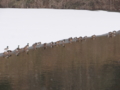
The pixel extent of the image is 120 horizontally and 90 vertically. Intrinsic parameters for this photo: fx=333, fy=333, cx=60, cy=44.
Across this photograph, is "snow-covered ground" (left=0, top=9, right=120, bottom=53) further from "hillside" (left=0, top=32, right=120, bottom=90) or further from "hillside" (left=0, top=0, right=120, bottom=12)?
"hillside" (left=0, top=0, right=120, bottom=12)

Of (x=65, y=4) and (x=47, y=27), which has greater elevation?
(x=65, y=4)

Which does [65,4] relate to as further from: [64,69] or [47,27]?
[64,69]

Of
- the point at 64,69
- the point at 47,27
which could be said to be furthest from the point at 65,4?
the point at 64,69

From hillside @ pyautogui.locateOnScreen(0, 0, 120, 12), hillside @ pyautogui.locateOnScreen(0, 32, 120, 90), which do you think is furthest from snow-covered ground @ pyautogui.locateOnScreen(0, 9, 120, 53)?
hillside @ pyautogui.locateOnScreen(0, 0, 120, 12)

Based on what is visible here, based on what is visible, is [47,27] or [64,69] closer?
[64,69]

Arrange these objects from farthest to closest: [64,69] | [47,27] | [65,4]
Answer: [65,4]
[47,27]
[64,69]

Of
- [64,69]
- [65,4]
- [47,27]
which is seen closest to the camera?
[64,69]

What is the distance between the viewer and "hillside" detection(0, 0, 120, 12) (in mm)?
51938

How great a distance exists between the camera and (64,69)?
15.2 meters

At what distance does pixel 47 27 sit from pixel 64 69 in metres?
16.0

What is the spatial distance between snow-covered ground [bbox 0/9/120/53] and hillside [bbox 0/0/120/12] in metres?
14.0

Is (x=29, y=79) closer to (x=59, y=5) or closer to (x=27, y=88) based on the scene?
(x=27, y=88)

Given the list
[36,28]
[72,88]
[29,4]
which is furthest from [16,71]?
[29,4]

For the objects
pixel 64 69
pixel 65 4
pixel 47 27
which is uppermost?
pixel 65 4
